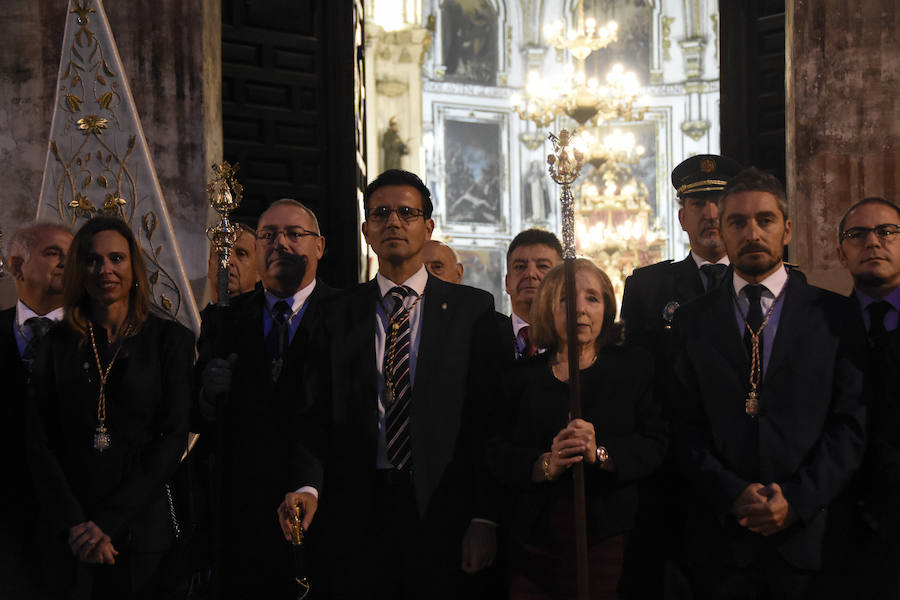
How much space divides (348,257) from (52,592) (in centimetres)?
527

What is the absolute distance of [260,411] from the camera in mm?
4559

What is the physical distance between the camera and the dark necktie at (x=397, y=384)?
4195mm

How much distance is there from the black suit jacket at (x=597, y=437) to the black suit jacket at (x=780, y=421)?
0.45 ft

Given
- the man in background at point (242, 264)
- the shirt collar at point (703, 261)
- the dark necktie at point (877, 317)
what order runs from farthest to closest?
the man in background at point (242, 264), the shirt collar at point (703, 261), the dark necktie at point (877, 317)

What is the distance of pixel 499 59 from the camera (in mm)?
25500

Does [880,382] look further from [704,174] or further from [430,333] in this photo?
[430,333]

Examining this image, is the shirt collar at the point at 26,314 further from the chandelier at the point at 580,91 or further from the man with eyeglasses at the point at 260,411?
the chandelier at the point at 580,91

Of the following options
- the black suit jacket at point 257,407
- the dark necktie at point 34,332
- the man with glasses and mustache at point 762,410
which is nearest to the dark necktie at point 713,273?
the man with glasses and mustache at point 762,410

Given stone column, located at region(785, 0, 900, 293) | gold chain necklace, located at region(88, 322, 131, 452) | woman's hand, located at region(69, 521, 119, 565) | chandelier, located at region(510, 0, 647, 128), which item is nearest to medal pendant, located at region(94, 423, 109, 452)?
gold chain necklace, located at region(88, 322, 131, 452)

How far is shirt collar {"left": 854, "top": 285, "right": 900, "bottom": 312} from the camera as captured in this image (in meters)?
4.25

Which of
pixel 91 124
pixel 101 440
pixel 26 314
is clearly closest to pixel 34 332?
pixel 26 314

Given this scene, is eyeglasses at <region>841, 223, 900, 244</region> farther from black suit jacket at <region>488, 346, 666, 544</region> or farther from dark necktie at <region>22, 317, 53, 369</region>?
dark necktie at <region>22, 317, 53, 369</region>

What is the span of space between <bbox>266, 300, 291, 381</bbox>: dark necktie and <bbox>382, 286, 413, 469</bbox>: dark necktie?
497 mm

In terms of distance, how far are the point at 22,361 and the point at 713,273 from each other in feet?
9.56
